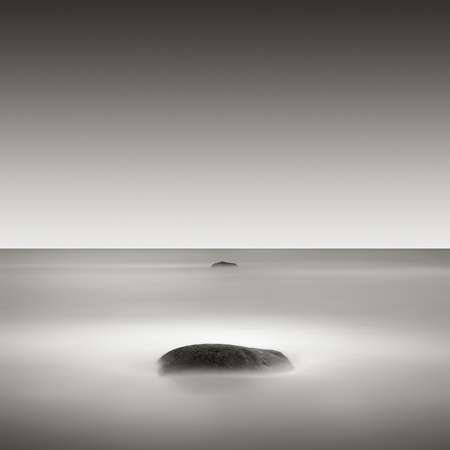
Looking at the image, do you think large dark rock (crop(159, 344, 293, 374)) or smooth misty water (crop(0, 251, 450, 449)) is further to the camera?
large dark rock (crop(159, 344, 293, 374))

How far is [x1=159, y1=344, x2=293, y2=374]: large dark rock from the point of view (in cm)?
1548

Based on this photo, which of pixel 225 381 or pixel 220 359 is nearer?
pixel 225 381

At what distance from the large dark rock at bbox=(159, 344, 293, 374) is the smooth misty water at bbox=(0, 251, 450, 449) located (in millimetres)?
329

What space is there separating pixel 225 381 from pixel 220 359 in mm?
762

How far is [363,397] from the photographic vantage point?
572 inches

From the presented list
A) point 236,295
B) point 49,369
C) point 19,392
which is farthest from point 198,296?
point 19,392

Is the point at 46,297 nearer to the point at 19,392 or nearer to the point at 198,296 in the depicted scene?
the point at 198,296

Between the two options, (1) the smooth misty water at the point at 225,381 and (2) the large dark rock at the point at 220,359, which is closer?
(1) the smooth misty water at the point at 225,381

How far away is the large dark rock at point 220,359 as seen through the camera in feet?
50.8

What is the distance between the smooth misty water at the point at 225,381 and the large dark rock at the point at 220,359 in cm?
33

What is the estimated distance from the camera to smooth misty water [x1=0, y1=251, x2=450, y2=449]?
11703 millimetres

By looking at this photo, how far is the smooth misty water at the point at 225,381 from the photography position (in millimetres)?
11703

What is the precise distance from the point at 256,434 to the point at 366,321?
1736 centimetres

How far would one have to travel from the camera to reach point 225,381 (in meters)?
14.8
